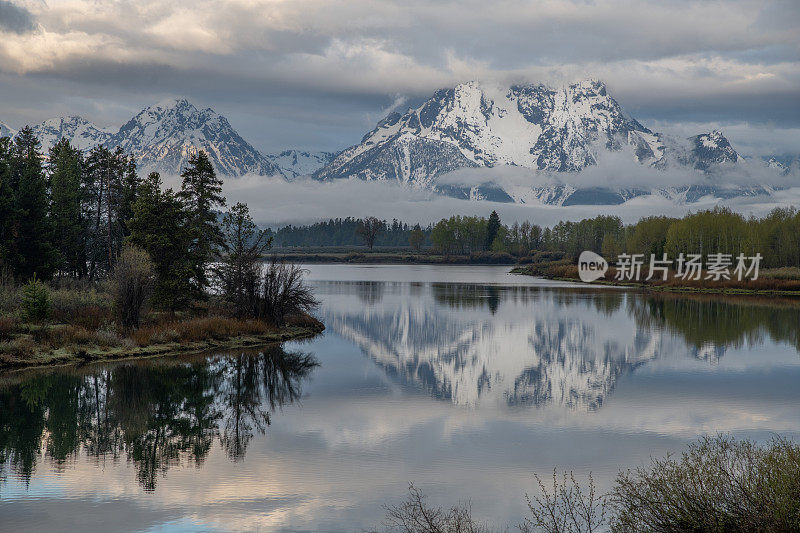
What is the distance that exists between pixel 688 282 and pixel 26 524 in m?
105

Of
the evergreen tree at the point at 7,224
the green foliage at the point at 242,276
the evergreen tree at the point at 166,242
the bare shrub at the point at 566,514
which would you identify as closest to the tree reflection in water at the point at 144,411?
the bare shrub at the point at 566,514

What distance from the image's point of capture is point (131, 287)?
3884cm

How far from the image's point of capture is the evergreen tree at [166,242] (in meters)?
46.4

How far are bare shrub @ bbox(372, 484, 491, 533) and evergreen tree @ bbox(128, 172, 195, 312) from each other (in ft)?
111

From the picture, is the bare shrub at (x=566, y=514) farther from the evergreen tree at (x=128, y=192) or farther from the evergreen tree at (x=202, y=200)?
the evergreen tree at (x=128, y=192)

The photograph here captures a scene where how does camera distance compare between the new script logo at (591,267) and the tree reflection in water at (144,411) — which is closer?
the tree reflection in water at (144,411)

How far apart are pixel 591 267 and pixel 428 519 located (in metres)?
140

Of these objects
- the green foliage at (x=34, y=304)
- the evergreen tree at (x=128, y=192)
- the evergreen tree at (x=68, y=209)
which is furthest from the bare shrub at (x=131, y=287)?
the evergreen tree at (x=68, y=209)

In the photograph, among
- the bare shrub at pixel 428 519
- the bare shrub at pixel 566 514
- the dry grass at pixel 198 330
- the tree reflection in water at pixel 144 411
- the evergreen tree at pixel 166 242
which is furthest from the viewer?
the evergreen tree at pixel 166 242

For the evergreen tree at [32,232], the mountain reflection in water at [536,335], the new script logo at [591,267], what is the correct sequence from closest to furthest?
the mountain reflection in water at [536,335] < the evergreen tree at [32,232] < the new script logo at [591,267]

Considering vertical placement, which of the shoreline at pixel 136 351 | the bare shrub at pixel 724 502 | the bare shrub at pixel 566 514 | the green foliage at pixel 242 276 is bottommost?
the shoreline at pixel 136 351

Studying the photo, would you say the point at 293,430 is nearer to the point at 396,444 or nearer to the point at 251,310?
the point at 396,444

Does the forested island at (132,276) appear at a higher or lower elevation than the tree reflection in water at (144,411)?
higher

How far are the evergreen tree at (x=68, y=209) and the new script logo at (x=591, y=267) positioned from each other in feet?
286
